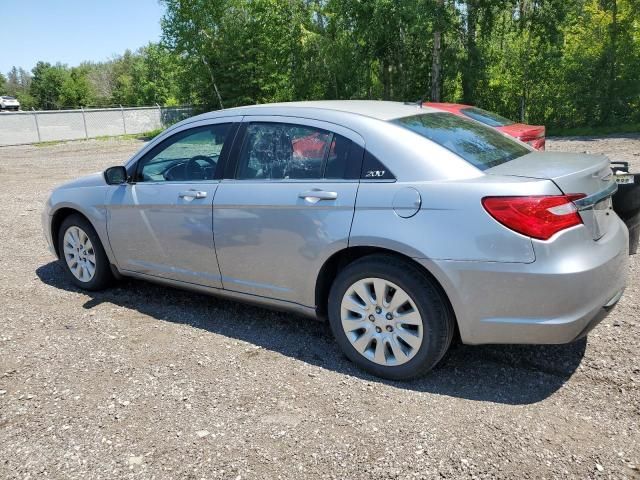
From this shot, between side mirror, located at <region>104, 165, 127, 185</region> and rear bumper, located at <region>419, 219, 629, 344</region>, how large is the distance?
2.81 metres

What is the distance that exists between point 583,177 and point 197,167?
2723 mm

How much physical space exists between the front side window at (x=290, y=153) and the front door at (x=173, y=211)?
276mm

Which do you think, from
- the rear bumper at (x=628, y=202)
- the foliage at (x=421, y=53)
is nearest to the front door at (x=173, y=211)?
the rear bumper at (x=628, y=202)

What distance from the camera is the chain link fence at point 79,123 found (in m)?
27.7

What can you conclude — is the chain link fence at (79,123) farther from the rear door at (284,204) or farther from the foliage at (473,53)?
the rear door at (284,204)

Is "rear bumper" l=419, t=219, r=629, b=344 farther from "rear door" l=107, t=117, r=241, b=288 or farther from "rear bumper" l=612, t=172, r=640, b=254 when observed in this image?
"rear door" l=107, t=117, r=241, b=288

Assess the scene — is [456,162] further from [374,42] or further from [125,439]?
[374,42]

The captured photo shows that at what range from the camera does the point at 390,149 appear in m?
3.26

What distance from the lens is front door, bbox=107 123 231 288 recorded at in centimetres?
404

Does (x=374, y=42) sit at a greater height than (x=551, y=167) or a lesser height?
greater

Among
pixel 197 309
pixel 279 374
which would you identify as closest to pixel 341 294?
pixel 279 374

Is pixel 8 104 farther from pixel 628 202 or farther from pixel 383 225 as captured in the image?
pixel 628 202

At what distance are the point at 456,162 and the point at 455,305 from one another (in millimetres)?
830

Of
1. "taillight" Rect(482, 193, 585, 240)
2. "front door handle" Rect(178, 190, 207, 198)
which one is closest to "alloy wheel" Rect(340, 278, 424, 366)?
"taillight" Rect(482, 193, 585, 240)
